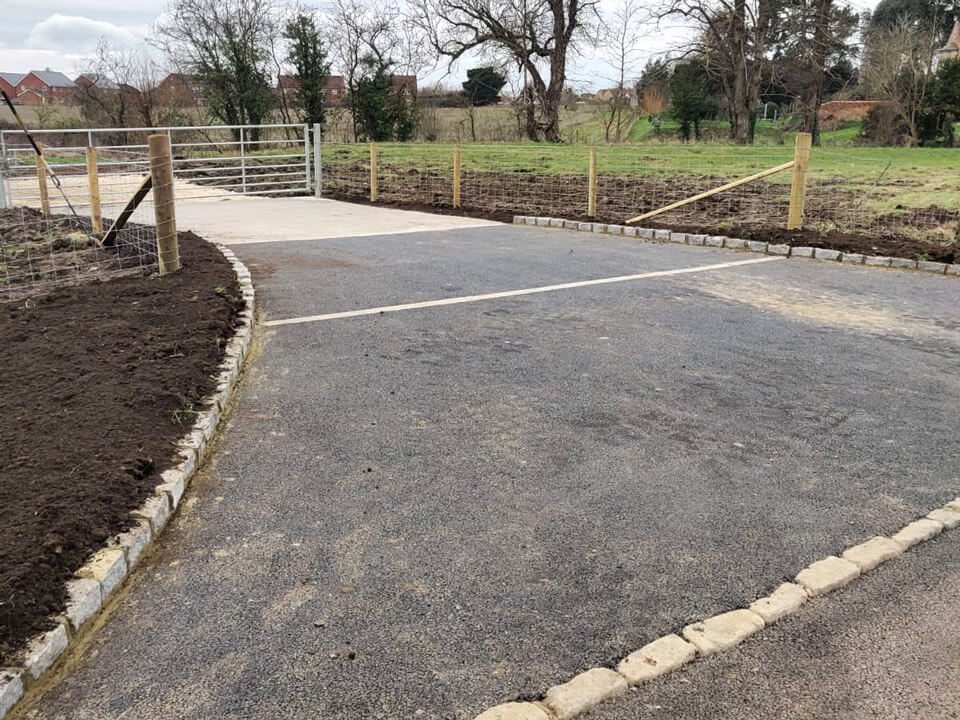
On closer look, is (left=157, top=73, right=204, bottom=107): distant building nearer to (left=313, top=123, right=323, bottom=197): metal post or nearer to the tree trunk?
(left=313, top=123, right=323, bottom=197): metal post

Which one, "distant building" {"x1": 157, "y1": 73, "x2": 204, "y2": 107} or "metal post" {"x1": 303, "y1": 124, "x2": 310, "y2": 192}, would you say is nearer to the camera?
"metal post" {"x1": 303, "y1": 124, "x2": 310, "y2": 192}

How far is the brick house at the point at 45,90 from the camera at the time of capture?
105 ft

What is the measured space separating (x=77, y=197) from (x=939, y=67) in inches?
1272

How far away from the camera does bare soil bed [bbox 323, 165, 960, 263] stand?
9.97 m

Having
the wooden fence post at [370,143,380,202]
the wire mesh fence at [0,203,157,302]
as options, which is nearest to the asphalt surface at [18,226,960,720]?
the wire mesh fence at [0,203,157,302]

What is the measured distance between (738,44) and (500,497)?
29935 mm

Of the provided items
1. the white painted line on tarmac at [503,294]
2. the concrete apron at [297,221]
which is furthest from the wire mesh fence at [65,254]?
the white painted line on tarmac at [503,294]

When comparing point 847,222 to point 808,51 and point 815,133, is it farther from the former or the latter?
point 815,133

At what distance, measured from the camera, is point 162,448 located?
3.53m

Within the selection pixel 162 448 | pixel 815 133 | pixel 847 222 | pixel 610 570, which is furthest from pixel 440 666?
pixel 815 133

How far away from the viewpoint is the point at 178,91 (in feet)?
99.1

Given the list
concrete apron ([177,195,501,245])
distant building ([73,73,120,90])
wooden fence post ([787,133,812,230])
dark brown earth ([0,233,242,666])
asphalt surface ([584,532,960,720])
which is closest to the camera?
asphalt surface ([584,532,960,720])

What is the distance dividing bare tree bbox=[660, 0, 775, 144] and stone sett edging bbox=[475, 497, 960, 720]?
2888cm

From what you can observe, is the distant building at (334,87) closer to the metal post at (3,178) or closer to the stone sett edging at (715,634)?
the metal post at (3,178)
